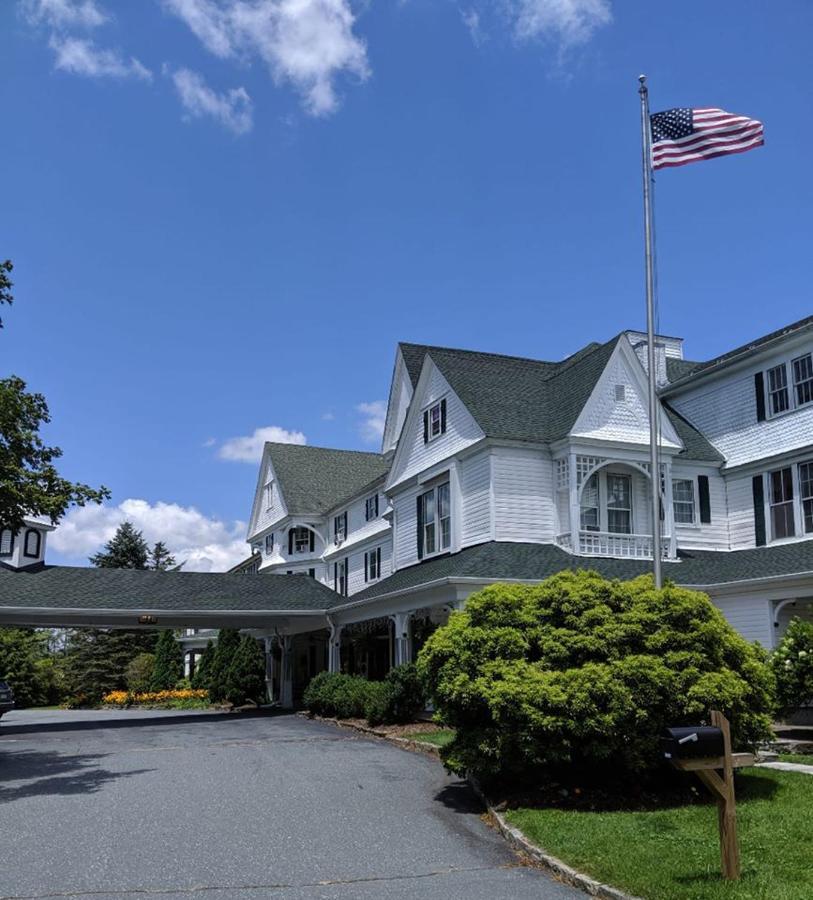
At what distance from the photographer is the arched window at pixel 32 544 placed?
38.7 metres

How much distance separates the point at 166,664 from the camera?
47812mm

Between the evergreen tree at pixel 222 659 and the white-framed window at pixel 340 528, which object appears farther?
the white-framed window at pixel 340 528

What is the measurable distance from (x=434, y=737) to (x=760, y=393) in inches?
482

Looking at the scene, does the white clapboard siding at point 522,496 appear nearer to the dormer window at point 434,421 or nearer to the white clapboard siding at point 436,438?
the white clapboard siding at point 436,438

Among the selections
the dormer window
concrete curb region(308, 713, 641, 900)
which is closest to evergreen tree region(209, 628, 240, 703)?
the dormer window

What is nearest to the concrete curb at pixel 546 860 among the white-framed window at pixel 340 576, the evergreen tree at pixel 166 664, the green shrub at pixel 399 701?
the green shrub at pixel 399 701

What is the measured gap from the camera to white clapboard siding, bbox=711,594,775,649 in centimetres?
2006

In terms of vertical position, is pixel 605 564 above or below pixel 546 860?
above

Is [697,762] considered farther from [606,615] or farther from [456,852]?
[606,615]

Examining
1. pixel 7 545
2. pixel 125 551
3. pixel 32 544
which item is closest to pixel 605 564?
pixel 32 544

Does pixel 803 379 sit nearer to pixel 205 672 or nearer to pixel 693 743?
pixel 693 743

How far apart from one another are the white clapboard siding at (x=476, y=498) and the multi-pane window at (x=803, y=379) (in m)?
7.66

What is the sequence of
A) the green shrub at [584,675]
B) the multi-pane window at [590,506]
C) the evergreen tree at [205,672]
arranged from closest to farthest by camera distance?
1. the green shrub at [584,675]
2. the multi-pane window at [590,506]
3. the evergreen tree at [205,672]

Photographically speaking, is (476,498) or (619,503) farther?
(619,503)
